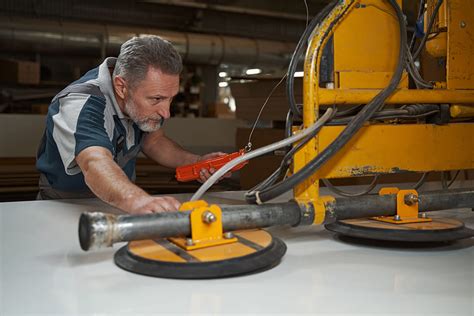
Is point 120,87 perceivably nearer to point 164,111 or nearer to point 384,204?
point 164,111

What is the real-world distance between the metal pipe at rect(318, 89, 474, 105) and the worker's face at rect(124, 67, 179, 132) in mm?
635

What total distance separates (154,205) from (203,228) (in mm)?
155

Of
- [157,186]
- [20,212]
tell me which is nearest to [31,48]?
[157,186]

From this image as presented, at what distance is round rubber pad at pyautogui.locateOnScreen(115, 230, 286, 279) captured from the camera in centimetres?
94

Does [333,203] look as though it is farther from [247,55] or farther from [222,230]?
[247,55]

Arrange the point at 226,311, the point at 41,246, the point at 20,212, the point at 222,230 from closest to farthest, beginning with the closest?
the point at 226,311 → the point at 222,230 → the point at 41,246 → the point at 20,212

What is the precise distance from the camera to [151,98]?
167 centimetres

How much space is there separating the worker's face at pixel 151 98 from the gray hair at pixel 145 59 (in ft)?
0.06

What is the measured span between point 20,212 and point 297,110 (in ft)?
3.16

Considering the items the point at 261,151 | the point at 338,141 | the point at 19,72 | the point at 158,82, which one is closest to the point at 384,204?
the point at 338,141

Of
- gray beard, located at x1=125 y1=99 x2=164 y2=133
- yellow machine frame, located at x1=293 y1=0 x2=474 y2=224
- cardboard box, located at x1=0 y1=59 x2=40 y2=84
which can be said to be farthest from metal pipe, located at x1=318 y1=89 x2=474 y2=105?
cardboard box, located at x1=0 y1=59 x2=40 y2=84

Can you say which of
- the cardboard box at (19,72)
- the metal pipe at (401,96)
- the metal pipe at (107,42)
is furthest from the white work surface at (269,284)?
the cardboard box at (19,72)

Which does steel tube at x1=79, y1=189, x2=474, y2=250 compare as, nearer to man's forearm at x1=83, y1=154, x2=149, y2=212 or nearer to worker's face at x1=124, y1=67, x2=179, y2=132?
man's forearm at x1=83, y1=154, x2=149, y2=212

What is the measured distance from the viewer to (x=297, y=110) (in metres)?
1.27
